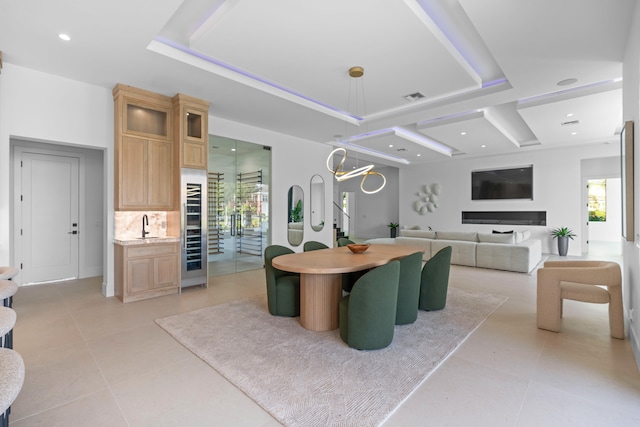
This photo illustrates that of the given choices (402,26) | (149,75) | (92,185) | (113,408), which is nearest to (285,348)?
(113,408)

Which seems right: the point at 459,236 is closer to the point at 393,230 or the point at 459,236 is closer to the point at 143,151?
the point at 393,230

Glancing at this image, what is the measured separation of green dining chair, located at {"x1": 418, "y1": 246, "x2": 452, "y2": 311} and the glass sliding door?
3.80m

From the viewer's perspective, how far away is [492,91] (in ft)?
15.2

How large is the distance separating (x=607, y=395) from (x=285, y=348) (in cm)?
239

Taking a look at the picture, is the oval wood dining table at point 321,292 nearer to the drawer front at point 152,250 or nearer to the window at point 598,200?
the drawer front at point 152,250

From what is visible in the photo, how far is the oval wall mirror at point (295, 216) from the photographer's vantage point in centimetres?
722

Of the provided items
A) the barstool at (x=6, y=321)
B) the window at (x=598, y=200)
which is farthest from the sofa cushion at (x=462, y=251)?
the window at (x=598, y=200)

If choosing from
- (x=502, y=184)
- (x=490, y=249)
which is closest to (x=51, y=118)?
(x=490, y=249)

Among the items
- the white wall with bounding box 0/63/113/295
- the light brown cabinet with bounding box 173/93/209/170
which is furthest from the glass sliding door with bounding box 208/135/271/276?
the white wall with bounding box 0/63/113/295

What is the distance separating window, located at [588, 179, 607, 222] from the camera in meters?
A: 12.0

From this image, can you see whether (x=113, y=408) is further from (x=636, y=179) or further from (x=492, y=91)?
(x=492, y=91)

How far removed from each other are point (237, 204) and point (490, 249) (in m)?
5.22

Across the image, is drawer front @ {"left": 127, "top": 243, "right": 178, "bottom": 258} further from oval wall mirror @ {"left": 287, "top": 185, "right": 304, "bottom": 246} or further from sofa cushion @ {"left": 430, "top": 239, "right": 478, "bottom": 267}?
sofa cushion @ {"left": 430, "top": 239, "right": 478, "bottom": 267}

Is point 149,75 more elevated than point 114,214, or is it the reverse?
point 149,75
